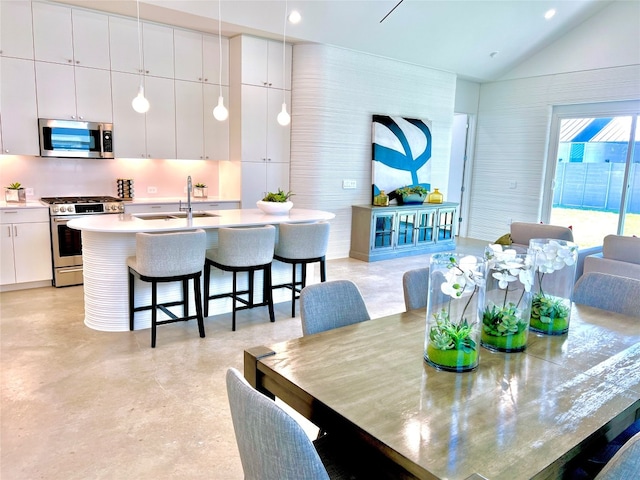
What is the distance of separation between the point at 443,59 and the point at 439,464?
24.7ft

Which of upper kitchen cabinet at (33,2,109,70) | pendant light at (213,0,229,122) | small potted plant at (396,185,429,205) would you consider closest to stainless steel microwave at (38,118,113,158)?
upper kitchen cabinet at (33,2,109,70)

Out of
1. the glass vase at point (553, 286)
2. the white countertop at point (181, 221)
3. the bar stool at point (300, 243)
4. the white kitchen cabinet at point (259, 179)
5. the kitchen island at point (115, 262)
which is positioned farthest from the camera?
the white kitchen cabinet at point (259, 179)

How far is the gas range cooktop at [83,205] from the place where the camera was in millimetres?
Answer: 5133

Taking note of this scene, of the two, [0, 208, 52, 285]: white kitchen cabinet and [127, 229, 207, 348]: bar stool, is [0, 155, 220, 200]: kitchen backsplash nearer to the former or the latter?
[0, 208, 52, 285]: white kitchen cabinet

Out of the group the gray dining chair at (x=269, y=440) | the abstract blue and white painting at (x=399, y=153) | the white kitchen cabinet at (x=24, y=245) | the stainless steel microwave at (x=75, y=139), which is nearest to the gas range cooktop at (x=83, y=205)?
the white kitchen cabinet at (x=24, y=245)

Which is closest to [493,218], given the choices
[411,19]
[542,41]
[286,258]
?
[542,41]

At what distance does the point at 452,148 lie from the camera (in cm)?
955

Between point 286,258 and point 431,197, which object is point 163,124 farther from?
point 431,197

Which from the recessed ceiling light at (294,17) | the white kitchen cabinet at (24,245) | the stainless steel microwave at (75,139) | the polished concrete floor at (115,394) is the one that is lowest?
the polished concrete floor at (115,394)

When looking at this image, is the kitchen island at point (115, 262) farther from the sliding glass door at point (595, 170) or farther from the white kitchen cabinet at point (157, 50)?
the sliding glass door at point (595, 170)

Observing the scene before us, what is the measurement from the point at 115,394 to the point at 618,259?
4.38 m

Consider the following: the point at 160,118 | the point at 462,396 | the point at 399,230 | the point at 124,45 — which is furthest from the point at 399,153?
the point at 462,396

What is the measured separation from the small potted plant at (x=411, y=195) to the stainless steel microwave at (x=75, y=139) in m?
4.32

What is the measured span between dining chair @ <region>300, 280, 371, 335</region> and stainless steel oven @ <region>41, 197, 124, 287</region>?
4037 millimetres
